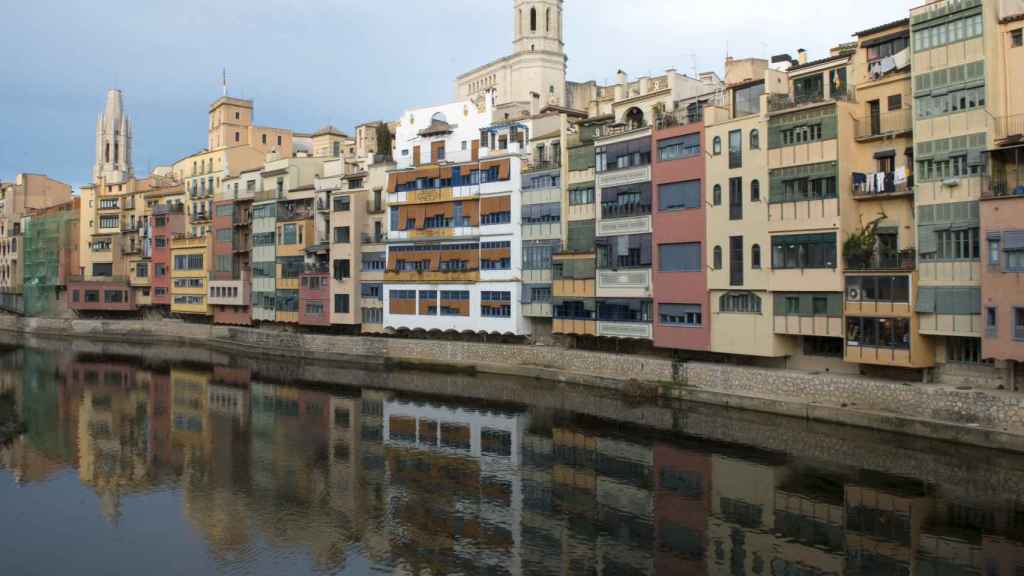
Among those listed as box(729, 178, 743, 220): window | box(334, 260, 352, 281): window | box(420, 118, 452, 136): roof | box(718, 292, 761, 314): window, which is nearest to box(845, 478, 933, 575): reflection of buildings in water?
box(718, 292, 761, 314): window

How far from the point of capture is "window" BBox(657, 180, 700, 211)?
1555 inches

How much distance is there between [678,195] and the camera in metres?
40.2

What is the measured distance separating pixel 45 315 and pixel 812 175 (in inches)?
3164

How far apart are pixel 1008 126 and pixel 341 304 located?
41692mm

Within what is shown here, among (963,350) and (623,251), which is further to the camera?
(623,251)

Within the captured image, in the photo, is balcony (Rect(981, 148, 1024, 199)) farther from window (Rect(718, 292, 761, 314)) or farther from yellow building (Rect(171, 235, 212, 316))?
yellow building (Rect(171, 235, 212, 316))

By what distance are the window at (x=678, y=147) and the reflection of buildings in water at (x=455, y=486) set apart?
14.4 metres

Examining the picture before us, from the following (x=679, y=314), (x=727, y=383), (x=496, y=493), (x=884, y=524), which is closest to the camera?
(x=884, y=524)

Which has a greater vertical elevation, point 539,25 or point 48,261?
point 539,25

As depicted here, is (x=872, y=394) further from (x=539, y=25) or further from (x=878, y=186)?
(x=539, y=25)

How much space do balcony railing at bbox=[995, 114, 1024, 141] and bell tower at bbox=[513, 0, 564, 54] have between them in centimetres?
7444

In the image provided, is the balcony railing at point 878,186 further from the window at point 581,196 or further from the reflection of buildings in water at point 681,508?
the window at point 581,196

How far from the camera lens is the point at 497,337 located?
2009 inches

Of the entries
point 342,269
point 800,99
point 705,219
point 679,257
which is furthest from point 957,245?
point 342,269
